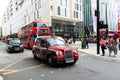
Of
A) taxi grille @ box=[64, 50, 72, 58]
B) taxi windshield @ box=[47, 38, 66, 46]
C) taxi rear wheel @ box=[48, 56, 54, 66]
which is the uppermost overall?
taxi windshield @ box=[47, 38, 66, 46]

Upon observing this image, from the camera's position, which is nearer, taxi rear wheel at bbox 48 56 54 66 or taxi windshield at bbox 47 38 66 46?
taxi rear wheel at bbox 48 56 54 66

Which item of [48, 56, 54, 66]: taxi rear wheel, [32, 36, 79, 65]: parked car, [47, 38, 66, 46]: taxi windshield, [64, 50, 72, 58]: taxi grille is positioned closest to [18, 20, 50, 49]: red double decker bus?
[32, 36, 79, 65]: parked car

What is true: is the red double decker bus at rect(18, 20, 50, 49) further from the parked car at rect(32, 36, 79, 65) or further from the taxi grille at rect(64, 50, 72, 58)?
the taxi grille at rect(64, 50, 72, 58)

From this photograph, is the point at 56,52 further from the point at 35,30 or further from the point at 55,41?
the point at 35,30

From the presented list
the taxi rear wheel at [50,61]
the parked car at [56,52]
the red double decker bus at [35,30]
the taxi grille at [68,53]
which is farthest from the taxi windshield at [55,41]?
the red double decker bus at [35,30]

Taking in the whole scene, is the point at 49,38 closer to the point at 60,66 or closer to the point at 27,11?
the point at 60,66

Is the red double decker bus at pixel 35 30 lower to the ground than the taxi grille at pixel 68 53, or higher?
higher

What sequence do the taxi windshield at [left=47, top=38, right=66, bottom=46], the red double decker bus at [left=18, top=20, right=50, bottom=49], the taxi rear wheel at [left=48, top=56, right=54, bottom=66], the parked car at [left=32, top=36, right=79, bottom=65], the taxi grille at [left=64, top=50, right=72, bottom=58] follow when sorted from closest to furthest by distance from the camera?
the parked car at [left=32, top=36, right=79, bottom=65], the taxi grille at [left=64, top=50, right=72, bottom=58], the taxi rear wheel at [left=48, top=56, right=54, bottom=66], the taxi windshield at [left=47, top=38, right=66, bottom=46], the red double decker bus at [left=18, top=20, right=50, bottom=49]

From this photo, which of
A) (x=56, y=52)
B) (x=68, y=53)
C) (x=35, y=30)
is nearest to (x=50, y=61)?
(x=56, y=52)

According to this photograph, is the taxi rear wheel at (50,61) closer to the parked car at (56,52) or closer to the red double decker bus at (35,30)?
the parked car at (56,52)

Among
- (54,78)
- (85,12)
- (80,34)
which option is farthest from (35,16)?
(54,78)

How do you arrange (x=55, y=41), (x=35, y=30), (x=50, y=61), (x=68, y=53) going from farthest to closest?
1. (x=35, y=30)
2. (x=55, y=41)
3. (x=50, y=61)
4. (x=68, y=53)

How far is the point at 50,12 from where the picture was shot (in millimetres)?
57562

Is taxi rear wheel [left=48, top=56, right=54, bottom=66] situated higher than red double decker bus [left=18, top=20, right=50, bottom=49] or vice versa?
red double decker bus [left=18, top=20, right=50, bottom=49]
